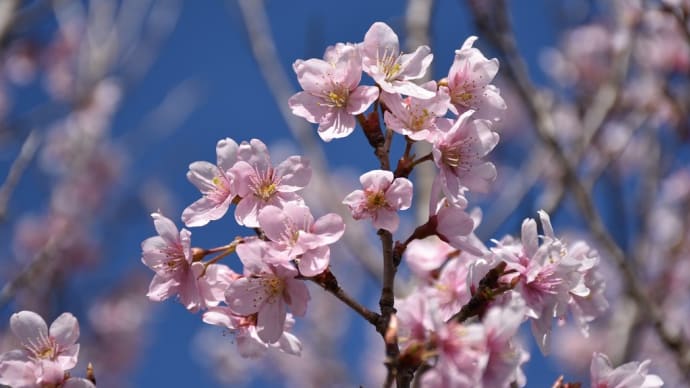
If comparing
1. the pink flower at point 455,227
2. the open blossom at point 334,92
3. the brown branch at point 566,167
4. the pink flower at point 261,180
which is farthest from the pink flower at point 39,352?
the brown branch at point 566,167

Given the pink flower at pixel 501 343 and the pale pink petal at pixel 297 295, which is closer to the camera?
the pink flower at pixel 501 343

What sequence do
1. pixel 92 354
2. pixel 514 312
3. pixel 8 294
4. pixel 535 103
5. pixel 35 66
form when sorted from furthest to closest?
pixel 92 354, pixel 35 66, pixel 535 103, pixel 8 294, pixel 514 312

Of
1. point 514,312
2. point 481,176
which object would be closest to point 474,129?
point 481,176

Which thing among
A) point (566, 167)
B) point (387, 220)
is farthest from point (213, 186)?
point (566, 167)

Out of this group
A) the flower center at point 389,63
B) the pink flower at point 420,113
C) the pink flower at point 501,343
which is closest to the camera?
the pink flower at point 501,343

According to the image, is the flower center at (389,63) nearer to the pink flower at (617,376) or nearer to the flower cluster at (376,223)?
the flower cluster at (376,223)

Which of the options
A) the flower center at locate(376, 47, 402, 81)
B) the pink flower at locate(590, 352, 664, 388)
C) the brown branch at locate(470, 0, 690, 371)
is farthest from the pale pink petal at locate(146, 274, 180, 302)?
the brown branch at locate(470, 0, 690, 371)

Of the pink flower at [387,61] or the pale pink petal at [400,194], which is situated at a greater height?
the pink flower at [387,61]

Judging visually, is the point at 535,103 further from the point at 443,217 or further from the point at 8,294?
the point at 8,294
